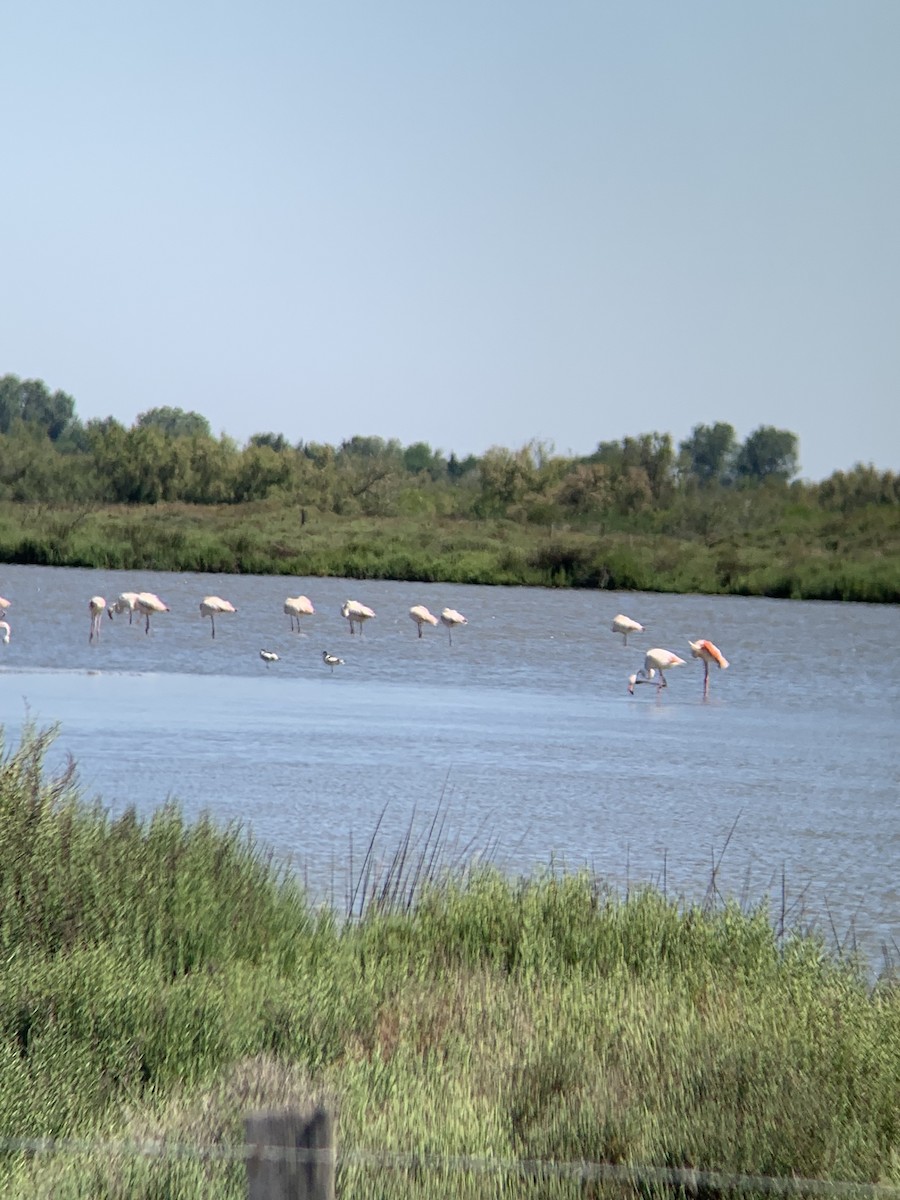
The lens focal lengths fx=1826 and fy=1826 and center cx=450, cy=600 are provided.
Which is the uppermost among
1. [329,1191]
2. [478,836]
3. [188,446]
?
[188,446]

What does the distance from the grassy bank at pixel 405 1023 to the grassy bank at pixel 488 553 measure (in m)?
46.1

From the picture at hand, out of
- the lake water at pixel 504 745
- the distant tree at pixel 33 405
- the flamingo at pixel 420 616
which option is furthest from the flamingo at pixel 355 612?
the distant tree at pixel 33 405

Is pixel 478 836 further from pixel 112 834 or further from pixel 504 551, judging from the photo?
pixel 504 551

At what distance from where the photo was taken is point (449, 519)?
74.6 meters

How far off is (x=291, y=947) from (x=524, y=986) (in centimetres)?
A: 95

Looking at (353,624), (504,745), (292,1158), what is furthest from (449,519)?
(292,1158)

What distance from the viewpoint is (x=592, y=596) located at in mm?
50406

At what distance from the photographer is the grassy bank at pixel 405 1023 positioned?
16.2 ft

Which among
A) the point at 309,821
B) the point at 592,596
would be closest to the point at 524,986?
the point at 309,821

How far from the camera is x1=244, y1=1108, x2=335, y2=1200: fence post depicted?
293 centimetres


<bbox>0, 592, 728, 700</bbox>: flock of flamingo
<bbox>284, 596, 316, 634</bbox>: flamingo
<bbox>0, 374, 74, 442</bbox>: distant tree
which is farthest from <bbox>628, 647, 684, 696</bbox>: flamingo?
<bbox>0, 374, 74, 442</bbox>: distant tree

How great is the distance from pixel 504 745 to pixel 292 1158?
14.2 meters

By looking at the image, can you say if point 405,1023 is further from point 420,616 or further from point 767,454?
point 767,454

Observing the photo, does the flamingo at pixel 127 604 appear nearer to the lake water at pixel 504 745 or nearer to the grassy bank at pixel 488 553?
the lake water at pixel 504 745
